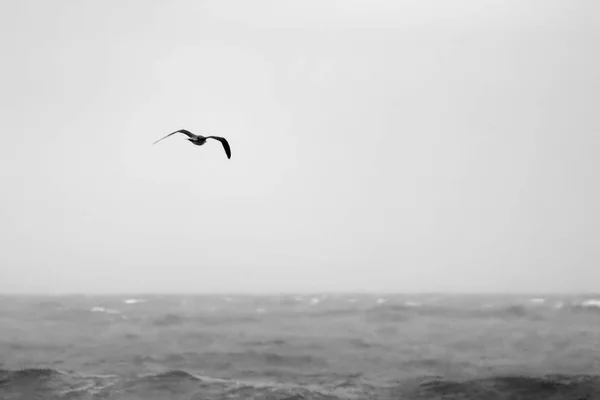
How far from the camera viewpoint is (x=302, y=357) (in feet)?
98.3

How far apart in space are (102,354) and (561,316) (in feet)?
126

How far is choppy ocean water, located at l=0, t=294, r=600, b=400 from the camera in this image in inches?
880

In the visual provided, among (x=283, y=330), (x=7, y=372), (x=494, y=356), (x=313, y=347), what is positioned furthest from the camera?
(x=283, y=330)

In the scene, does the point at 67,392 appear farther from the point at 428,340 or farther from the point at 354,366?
the point at 428,340

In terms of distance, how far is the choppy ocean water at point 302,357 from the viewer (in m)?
22.3

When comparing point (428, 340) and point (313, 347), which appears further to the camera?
point (428, 340)

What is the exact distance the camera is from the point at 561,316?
51094mm

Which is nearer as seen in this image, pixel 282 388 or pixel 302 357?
pixel 282 388

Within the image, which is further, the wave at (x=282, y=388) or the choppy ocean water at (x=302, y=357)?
the choppy ocean water at (x=302, y=357)

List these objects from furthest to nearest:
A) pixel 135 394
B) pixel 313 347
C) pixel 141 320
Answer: pixel 141 320 → pixel 313 347 → pixel 135 394

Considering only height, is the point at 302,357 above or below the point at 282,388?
above

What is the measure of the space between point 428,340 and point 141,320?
2591 cm

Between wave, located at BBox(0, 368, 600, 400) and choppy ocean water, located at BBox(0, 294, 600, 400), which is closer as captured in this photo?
wave, located at BBox(0, 368, 600, 400)

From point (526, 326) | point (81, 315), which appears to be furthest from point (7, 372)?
point (526, 326)
